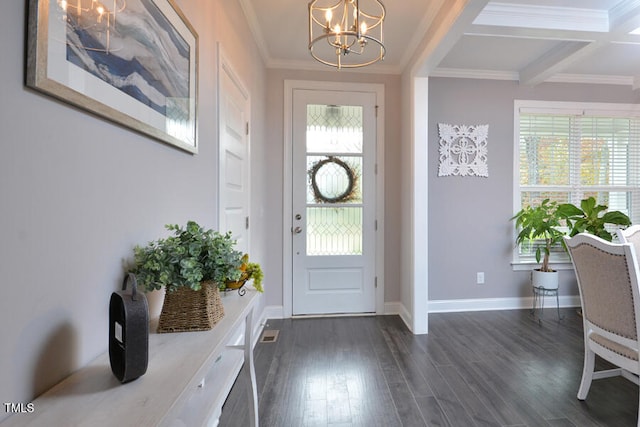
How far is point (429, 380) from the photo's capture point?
1926mm

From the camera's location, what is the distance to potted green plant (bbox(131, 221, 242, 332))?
86cm

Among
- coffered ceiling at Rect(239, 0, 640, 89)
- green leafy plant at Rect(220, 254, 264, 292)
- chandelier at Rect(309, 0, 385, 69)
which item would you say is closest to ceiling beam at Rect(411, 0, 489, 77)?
coffered ceiling at Rect(239, 0, 640, 89)

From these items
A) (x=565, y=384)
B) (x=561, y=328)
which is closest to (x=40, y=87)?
(x=565, y=384)

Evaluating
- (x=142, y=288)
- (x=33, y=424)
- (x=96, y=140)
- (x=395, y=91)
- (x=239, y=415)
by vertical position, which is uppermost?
(x=395, y=91)

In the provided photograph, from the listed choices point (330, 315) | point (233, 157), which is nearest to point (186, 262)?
point (233, 157)

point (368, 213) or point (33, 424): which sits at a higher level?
point (368, 213)

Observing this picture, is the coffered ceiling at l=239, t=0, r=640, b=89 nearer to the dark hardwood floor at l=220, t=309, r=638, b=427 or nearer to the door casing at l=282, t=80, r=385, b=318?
the door casing at l=282, t=80, r=385, b=318

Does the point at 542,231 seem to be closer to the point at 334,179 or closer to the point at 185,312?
the point at 334,179

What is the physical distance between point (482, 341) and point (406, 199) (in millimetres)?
1419

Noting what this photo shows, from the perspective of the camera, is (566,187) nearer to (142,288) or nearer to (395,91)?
(395,91)

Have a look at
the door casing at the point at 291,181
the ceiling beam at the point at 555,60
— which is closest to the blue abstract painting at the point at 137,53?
the door casing at the point at 291,181

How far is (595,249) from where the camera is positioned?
1.51 meters

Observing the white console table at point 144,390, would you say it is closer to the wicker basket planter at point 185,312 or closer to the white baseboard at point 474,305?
the wicker basket planter at point 185,312

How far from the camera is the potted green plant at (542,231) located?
2.92 metres
